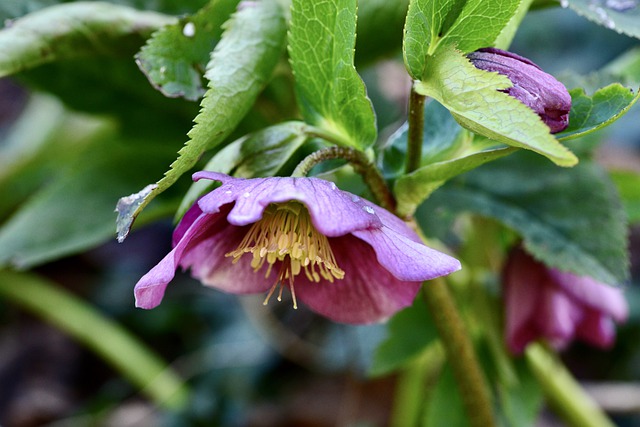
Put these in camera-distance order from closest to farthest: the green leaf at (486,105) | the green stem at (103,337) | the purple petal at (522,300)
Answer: the green leaf at (486,105) → the purple petal at (522,300) → the green stem at (103,337)

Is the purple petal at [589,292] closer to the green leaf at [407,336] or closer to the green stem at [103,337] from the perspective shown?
the green leaf at [407,336]

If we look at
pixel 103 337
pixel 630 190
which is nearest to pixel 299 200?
pixel 630 190

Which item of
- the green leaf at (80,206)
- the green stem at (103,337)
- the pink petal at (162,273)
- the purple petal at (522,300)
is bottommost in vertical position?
the green stem at (103,337)

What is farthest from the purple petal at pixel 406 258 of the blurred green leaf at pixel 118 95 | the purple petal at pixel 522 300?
the blurred green leaf at pixel 118 95

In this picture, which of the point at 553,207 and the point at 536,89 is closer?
the point at 536,89

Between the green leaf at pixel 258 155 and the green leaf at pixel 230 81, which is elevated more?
the green leaf at pixel 230 81

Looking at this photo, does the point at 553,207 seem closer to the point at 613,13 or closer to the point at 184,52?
the point at 613,13
